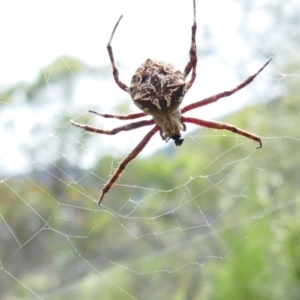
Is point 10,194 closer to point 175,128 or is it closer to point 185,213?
point 185,213

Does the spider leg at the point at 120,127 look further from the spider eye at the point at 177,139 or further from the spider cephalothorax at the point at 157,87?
the spider cephalothorax at the point at 157,87

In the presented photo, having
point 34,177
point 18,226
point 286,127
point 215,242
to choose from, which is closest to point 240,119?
point 286,127

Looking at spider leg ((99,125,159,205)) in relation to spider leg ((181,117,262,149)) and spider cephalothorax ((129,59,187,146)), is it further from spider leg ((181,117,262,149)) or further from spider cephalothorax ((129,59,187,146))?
spider cephalothorax ((129,59,187,146))

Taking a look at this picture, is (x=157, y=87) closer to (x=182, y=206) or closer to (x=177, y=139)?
(x=177, y=139)

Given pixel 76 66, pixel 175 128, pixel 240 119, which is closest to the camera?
pixel 175 128

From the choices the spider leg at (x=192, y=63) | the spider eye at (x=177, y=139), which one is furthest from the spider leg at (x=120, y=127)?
the spider leg at (x=192, y=63)

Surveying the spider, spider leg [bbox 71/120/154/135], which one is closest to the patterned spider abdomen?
the spider
